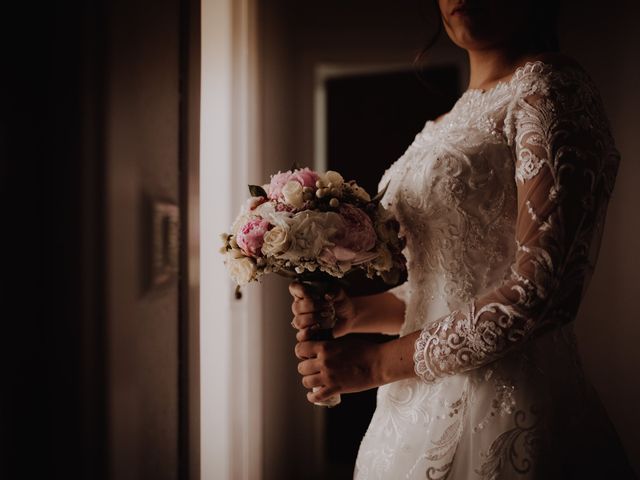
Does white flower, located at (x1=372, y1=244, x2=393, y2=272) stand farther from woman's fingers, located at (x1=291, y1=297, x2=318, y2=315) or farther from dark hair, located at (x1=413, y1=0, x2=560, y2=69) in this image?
dark hair, located at (x1=413, y1=0, x2=560, y2=69)

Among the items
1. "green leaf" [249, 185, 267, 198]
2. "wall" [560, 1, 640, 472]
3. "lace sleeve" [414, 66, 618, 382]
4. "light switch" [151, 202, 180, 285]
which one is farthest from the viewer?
"wall" [560, 1, 640, 472]

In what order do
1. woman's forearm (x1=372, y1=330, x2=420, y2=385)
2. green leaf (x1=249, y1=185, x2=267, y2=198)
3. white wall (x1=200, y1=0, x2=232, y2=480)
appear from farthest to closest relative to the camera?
1. white wall (x1=200, y1=0, x2=232, y2=480)
2. green leaf (x1=249, y1=185, x2=267, y2=198)
3. woman's forearm (x1=372, y1=330, x2=420, y2=385)

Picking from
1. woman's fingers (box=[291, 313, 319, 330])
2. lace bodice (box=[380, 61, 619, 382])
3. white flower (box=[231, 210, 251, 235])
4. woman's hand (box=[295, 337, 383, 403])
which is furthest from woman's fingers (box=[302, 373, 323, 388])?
white flower (box=[231, 210, 251, 235])

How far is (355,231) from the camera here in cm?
96

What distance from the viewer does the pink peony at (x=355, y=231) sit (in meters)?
0.95

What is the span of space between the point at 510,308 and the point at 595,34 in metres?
1.76

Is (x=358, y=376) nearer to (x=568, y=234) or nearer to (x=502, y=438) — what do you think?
(x=502, y=438)

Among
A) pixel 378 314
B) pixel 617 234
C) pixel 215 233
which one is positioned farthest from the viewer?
pixel 617 234

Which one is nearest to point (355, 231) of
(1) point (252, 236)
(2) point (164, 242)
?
(1) point (252, 236)

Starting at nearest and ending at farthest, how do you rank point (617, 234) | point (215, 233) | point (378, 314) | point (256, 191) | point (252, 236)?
point (252, 236), point (256, 191), point (378, 314), point (215, 233), point (617, 234)

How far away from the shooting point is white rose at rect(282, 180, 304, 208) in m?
0.97

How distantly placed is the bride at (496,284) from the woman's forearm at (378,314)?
0.19m

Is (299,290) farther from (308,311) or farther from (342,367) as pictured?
(342,367)

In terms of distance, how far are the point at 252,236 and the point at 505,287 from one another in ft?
1.45
